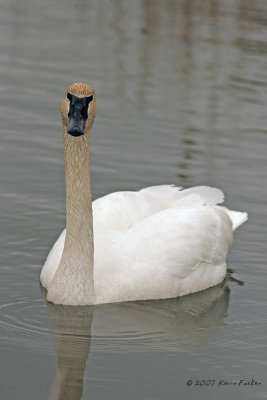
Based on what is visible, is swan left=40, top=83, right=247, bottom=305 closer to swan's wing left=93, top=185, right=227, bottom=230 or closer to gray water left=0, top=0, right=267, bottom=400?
swan's wing left=93, top=185, right=227, bottom=230

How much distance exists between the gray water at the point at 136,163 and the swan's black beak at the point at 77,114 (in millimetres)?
1382

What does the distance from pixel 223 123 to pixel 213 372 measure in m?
7.10

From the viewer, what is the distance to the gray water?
7965 mm

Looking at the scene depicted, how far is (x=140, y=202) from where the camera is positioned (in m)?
9.94

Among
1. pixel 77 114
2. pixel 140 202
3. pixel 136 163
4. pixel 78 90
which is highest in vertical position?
pixel 78 90

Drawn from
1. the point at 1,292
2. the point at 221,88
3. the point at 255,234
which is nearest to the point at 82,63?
the point at 221,88

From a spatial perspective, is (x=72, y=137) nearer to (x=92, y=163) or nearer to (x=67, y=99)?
(x=67, y=99)

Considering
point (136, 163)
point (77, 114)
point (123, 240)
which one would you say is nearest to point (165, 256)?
point (123, 240)

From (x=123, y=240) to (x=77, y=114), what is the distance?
1.25m

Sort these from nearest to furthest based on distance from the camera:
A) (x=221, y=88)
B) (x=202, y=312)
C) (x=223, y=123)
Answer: (x=202, y=312) → (x=223, y=123) → (x=221, y=88)

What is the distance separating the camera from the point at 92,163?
1254 centimetres

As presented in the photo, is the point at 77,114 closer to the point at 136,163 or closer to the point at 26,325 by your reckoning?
the point at 26,325

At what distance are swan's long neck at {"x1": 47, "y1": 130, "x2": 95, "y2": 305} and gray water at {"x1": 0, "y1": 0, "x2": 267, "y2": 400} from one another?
0.45 feet

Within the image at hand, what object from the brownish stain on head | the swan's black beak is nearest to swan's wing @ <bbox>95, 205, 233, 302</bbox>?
the swan's black beak
